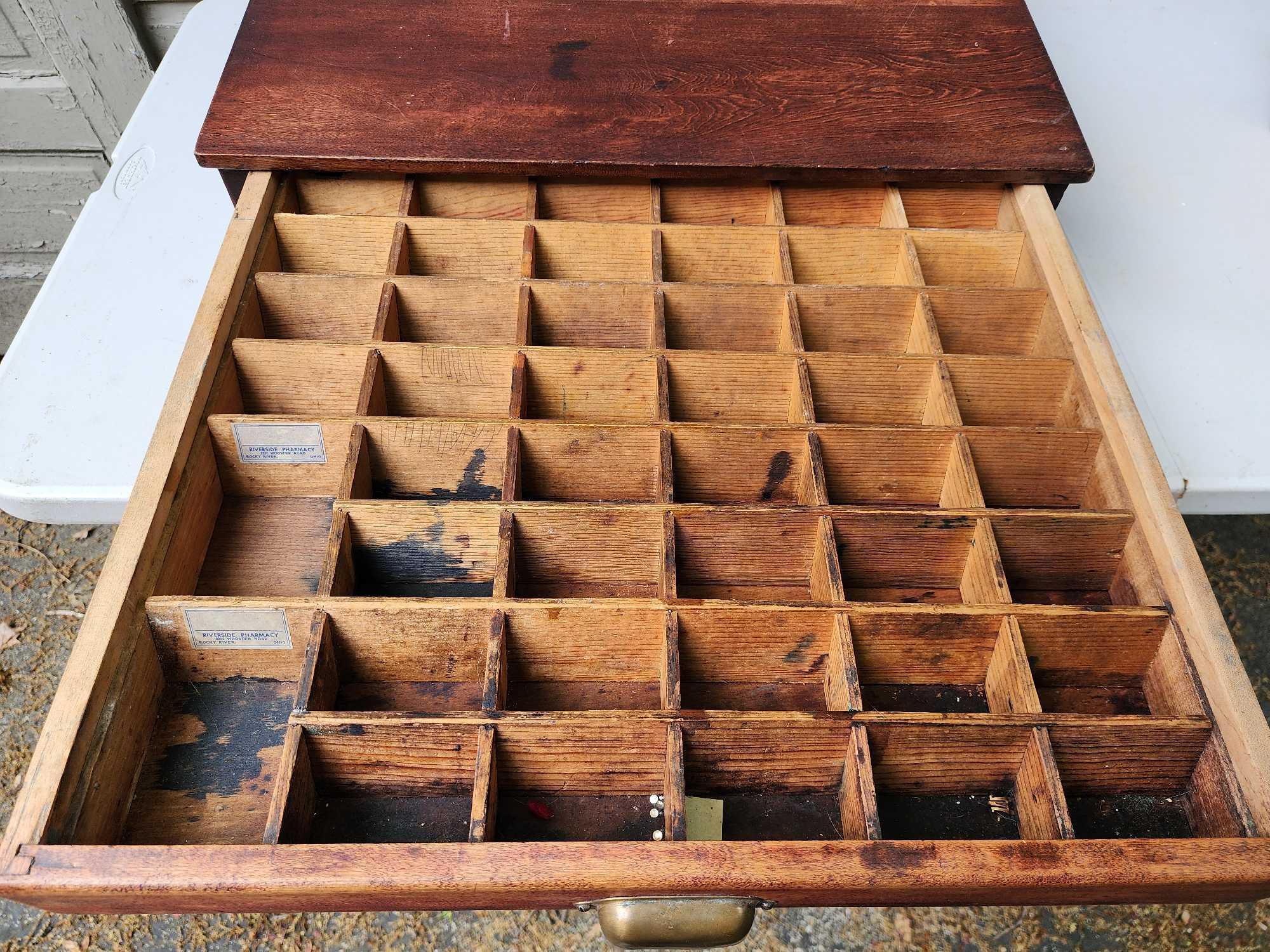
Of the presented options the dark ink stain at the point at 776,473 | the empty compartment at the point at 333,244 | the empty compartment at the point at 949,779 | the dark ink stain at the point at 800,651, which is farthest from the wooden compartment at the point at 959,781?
the empty compartment at the point at 333,244

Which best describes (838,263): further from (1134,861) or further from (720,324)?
(1134,861)

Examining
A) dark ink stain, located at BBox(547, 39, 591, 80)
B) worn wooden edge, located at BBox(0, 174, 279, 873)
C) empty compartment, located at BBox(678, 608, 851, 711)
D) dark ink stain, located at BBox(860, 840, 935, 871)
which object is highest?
dark ink stain, located at BBox(547, 39, 591, 80)

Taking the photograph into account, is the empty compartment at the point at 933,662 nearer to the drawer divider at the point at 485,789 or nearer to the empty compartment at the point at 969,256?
the drawer divider at the point at 485,789

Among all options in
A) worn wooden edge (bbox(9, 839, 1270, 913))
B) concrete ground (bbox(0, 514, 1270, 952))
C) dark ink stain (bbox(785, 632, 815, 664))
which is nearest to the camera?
worn wooden edge (bbox(9, 839, 1270, 913))

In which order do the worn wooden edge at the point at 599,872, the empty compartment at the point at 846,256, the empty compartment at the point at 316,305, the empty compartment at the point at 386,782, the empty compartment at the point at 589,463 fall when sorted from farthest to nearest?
the empty compartment at the point at 846,256 < the empty compartment at the point at 316,305 < the empty compartment at the point at 589,463 < the empty compartment at the point at 386,782 < the worn wooden edge at the point at 599,872

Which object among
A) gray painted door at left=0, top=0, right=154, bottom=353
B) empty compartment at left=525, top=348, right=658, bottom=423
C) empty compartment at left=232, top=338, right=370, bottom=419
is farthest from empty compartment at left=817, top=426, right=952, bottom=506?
gray painted door at left=0, top=0, right=154, bottom=353

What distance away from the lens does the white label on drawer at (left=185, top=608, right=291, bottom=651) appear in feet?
2.78

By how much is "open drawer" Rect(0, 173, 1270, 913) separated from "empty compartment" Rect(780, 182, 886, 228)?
0.07 meters

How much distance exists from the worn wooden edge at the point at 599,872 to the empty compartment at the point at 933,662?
19 centimetres

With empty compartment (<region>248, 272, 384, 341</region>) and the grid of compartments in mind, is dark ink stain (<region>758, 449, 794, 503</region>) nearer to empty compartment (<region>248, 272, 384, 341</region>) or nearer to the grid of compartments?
the grid of compartments

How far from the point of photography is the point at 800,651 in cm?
91

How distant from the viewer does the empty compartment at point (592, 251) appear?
121cm

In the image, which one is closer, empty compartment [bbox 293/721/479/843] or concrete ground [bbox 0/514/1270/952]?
empty compartment [bbox 293/721/479/843]

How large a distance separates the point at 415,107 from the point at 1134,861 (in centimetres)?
119
